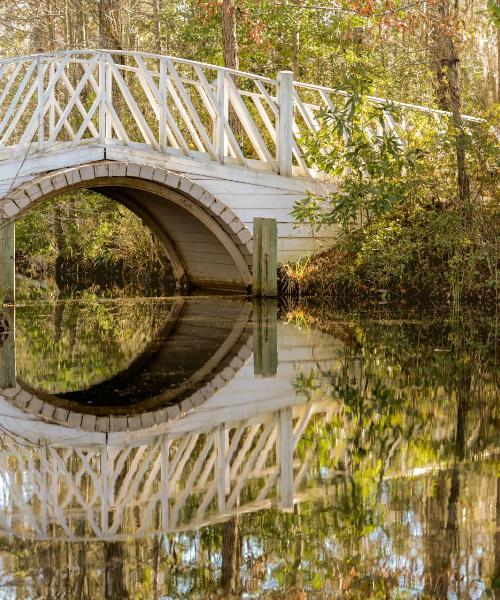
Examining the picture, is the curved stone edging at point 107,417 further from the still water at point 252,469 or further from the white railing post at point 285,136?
the white railing post at point 285,136

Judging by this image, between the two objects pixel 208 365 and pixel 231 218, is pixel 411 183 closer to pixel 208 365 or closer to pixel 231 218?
pixel 231 218

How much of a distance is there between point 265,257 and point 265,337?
366 cm

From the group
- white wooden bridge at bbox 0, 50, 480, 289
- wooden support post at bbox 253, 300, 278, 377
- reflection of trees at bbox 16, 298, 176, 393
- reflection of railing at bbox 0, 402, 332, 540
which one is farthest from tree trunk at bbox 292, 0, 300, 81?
reflection of railing at bbox 0, 402, 332, 540

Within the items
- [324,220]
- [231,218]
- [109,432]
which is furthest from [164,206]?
[109,432]

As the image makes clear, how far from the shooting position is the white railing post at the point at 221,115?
13641mm

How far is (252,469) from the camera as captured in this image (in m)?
5.21

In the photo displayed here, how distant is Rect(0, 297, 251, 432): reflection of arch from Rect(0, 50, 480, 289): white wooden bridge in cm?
230

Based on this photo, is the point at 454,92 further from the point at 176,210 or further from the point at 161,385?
the point at 161,385

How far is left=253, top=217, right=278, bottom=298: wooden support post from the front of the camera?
45.8 ft

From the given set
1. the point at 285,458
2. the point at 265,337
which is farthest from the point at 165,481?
the point at 265,337

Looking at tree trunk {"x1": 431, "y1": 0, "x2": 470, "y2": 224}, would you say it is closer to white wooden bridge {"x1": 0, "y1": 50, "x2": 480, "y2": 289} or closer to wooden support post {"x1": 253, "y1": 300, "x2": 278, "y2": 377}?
white wooden bridge {"x1": 0, "y1": 50, "x2": 480, "y2": 289}

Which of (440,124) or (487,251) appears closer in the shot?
(487,251)

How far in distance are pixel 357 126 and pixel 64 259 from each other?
27.2 feet

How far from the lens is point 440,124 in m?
14.8
